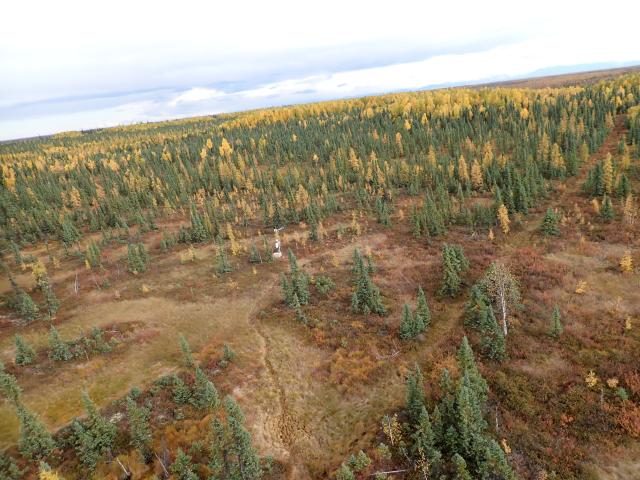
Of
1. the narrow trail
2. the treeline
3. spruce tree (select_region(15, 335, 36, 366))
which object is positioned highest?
the treeline

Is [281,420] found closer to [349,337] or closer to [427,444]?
[427,444]

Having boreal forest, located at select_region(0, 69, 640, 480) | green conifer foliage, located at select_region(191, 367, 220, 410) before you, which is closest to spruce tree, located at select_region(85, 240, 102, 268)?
boreal forest, located at select_region(0, 69, 640, 480)

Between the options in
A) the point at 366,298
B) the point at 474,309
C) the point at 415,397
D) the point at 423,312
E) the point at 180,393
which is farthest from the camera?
Answer: the point at 366,298

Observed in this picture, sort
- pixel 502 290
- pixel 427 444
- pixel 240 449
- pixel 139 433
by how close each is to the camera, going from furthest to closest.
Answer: pixel 502 290 → pixel 139 433 → pixel 427 444 → pixel 240 449

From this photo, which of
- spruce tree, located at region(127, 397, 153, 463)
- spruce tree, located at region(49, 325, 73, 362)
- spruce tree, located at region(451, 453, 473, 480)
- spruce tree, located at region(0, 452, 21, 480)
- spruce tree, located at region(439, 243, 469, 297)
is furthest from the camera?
spruce tree, located at region(439, 243, 469, 297)

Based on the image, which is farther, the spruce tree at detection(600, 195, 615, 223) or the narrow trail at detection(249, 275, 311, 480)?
the spruce tree at detection(600, 195, 615, 223)

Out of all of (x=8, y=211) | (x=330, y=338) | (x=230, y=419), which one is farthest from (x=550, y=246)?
(x=8, y=211)

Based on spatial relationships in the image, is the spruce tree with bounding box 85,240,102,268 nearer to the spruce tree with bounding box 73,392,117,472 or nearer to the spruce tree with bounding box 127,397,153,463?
the spruce tree with bounding box 73,392,117,472

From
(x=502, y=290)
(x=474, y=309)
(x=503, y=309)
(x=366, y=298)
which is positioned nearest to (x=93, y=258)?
(x=366, y=298)

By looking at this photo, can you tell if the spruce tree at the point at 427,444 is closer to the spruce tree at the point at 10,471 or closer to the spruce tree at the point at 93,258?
the spruce tree at the point at 10,471
